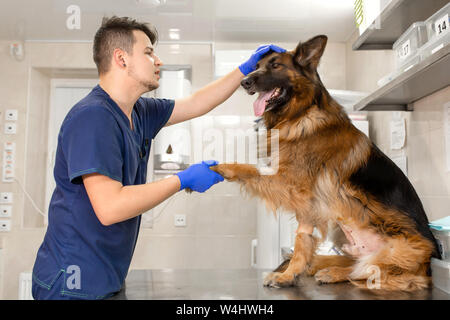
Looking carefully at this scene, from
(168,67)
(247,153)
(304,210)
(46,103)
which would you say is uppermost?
(168,67)

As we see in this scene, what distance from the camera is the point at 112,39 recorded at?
1105mm

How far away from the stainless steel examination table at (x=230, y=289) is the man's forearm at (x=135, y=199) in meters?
0.20

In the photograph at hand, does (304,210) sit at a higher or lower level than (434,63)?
lower

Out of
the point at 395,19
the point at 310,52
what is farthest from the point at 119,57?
the point at 395,19

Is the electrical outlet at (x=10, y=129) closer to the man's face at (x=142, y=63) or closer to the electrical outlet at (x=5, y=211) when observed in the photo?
the electrical outlet at (x=5, y=211)

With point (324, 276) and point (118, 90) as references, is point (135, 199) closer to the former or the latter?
point (118, 90)

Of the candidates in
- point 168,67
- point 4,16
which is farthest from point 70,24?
point 168,67

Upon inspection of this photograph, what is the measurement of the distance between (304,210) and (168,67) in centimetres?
69

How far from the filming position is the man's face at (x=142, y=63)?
1.08 meters

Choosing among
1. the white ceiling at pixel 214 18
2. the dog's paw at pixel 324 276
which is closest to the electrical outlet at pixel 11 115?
the white ceiling at pixel 214 18

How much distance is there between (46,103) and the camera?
125 centimetres

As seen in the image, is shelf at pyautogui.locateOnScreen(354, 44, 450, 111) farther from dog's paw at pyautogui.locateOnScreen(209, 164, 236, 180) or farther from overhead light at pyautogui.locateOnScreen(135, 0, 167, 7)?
overhead light at pyautogui.locateOnScreen(135, 0, 167, 7)

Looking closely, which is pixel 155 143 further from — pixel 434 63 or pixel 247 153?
pixel 434 63

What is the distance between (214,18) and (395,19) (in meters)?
0.66
